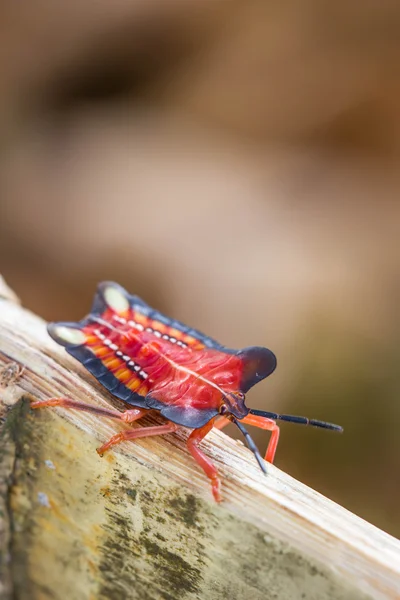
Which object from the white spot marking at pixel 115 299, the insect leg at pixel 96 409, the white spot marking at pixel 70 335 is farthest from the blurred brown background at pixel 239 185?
the insect leg at pixel 96 409

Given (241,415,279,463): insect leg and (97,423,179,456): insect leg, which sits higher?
(241,415,279,463): insect leg

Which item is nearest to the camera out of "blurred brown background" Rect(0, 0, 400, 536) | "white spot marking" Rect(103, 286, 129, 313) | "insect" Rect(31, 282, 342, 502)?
"insect" Rect(31, 282, 342, 502)

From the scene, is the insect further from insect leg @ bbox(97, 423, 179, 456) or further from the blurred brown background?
the blurred brown background

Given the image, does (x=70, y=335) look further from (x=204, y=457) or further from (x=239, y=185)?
(x=239, y=185)

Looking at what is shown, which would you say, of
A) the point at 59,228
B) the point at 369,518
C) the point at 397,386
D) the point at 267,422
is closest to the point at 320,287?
the point at 397,386

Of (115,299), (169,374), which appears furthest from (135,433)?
(115,299)

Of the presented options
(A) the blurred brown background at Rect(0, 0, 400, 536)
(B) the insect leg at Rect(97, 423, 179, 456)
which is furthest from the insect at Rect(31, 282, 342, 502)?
(A) the blurred brown background at Rect(0, 0, 400, 536)

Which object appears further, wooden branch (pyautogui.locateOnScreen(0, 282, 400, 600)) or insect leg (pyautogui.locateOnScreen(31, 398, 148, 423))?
insect leg (pyautogui.locateOnScreen(31, 398, 148, 423))
